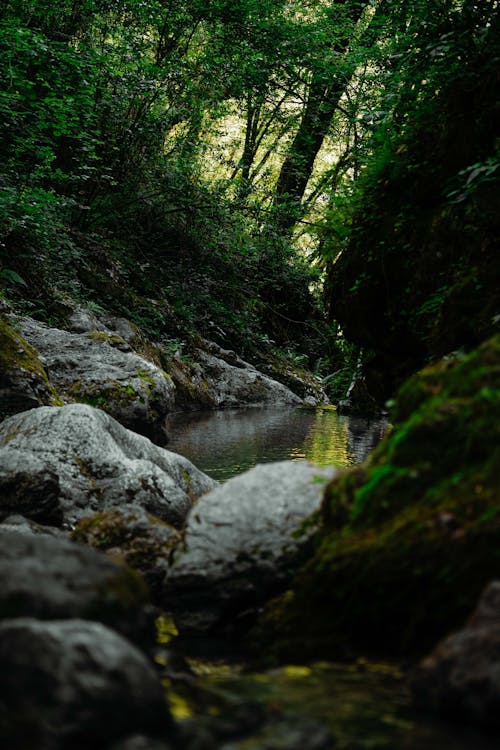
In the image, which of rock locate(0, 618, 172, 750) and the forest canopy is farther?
the forest canopy

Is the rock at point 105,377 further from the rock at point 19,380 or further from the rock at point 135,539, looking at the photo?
the rock at point 135,539

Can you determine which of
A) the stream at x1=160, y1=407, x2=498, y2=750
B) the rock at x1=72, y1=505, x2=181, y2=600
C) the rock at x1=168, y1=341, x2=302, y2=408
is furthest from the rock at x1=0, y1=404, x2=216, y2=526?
the rock at x1=168, y1=341, x2=302, y2=408

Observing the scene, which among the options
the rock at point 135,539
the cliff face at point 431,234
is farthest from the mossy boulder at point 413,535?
the cliff face at point 431,234

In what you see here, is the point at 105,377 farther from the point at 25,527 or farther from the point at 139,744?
the point at 139,744

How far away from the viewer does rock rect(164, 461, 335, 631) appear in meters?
3.82

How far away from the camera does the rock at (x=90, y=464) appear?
623cm

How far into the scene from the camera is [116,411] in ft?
36.0

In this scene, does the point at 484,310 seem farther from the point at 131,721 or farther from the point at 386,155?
the point at 131,721

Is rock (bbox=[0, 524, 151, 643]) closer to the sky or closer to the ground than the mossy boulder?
closer to the ground

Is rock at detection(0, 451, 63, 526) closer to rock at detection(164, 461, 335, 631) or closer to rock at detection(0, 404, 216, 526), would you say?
rock at detection(0, 404, 216, 526)

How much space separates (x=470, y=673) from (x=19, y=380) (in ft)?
25.3

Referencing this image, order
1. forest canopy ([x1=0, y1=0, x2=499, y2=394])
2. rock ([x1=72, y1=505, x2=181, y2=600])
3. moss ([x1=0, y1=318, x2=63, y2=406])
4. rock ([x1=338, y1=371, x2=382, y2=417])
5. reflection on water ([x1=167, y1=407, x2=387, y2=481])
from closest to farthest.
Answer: rock ([x1=72, y1=505, x2=181, y2=600])
forest canopy ([x1=0, y1=0, x2=499, y2=394])
moss ([x1=0, y1=318, x2=63, y2=406])
reflection on water ([x1=167, y1=407, x2=387, y2=481])
rock ([x1=338, y1=371, x2=382, y2=417])

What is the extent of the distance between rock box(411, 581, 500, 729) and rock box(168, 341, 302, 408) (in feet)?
46.5

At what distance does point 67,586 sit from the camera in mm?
2695
